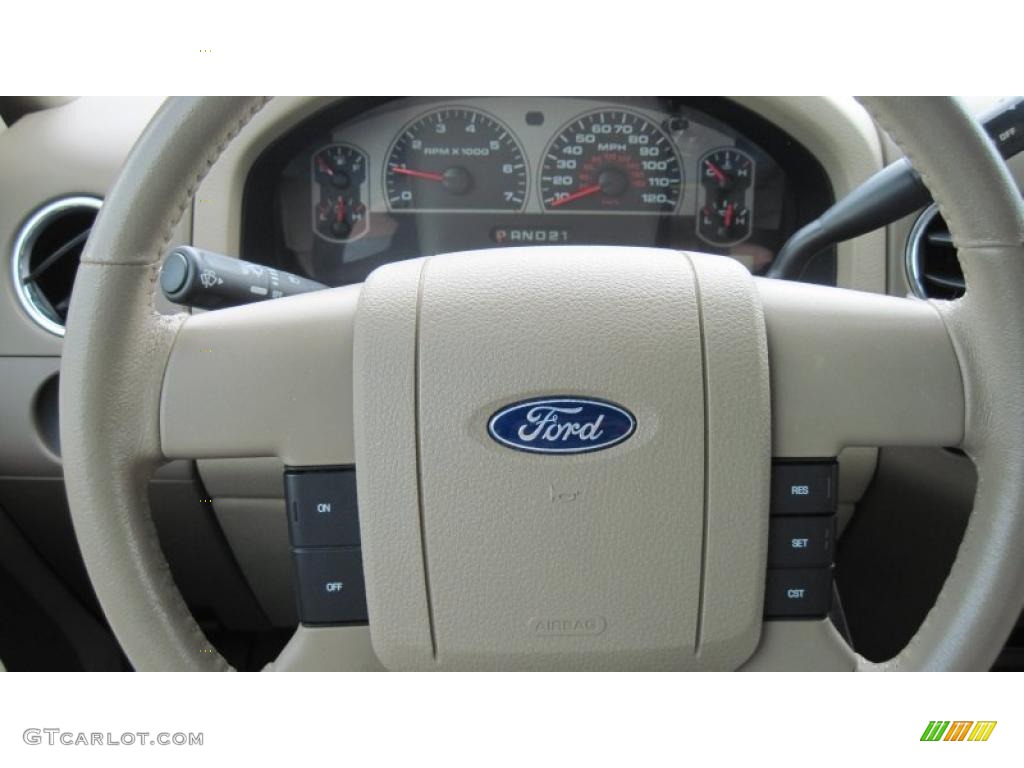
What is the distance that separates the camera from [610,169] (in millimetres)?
1607

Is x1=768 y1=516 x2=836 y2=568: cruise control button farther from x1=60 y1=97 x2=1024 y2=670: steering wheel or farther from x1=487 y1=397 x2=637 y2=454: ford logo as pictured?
x1=487 y1=397 x2=637 y2=454: ford logo

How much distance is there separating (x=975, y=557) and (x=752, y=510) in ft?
0.54

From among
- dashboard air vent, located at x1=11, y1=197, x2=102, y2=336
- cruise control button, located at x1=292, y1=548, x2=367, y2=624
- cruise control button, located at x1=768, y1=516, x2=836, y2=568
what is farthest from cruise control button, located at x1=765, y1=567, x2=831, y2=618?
dashboard air vent, located at x1=11, y1=197, x2=102, y2=336

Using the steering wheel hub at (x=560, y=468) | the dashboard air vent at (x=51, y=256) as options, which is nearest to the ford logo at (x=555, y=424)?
the steering wheel hub at (x=560, y=468)

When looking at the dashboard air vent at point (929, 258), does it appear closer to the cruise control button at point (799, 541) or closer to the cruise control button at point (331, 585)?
the cruise control button at point (799, 541)

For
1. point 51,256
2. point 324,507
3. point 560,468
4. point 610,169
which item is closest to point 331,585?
point 324,507

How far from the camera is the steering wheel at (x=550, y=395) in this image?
2.34 ft

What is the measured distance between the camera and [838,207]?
3.57ft

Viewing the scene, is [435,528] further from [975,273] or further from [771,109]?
[771,109]

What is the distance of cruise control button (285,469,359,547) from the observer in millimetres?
758

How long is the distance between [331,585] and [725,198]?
1.05 metres

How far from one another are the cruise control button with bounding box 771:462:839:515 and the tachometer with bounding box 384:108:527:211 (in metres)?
0.94

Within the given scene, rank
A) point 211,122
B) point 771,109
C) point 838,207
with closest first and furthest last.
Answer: point 211,122 → point 838,207 → point 771,109
